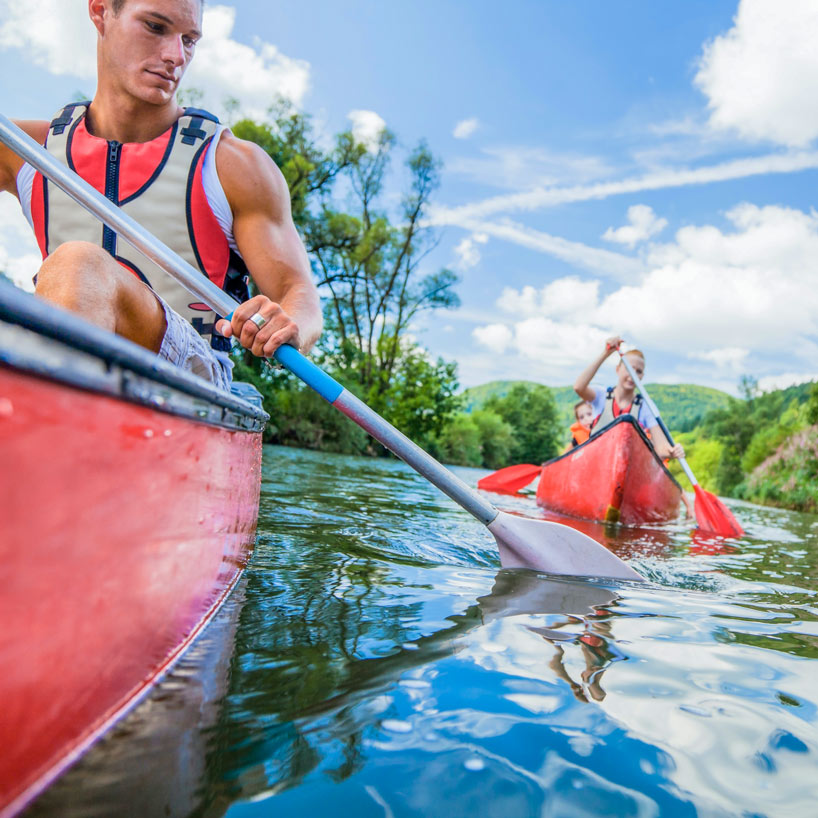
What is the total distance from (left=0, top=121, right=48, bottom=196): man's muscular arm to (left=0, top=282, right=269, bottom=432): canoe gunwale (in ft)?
4.99

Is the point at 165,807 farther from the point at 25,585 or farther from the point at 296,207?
the point at 296,207

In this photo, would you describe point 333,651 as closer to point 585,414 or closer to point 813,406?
point 585,414

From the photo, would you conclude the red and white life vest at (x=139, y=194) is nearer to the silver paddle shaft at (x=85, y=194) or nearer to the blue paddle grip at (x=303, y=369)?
the silver paddle shaft at (x=85, y=194)

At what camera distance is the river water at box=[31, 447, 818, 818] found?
2.52ft

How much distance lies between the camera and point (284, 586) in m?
1.67

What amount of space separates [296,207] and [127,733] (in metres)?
16.9

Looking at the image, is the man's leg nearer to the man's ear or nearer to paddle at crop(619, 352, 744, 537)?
the man's ear

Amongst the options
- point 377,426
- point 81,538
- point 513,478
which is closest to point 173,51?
point 377,426

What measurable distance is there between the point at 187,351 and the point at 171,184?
554 millimetres

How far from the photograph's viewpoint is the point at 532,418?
36781mm

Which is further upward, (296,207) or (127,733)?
(296,207)

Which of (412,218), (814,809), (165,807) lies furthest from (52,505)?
(412,218)

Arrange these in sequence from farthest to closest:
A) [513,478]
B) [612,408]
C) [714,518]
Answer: [513,478] → [612,408] → [714,518]

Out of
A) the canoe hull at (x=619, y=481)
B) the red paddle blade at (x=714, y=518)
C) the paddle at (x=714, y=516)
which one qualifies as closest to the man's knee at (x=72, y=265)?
the canoe hull at (x=619, y=481)
